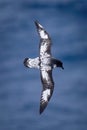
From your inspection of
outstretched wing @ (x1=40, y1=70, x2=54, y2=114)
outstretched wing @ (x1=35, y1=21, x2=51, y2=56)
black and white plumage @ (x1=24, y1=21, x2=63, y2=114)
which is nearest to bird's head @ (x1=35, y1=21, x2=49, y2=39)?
outstretched wing @ (x1=35, y1=21, x2=51, y2=56)

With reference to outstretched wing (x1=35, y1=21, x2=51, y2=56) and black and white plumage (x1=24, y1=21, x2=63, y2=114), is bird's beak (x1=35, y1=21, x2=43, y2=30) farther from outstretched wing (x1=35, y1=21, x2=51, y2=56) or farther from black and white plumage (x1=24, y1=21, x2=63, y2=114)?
black and white plumage (x1=24, y1=21, x2=63, y2=114)

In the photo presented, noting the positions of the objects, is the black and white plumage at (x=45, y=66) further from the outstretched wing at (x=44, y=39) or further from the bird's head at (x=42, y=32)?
the bird's head at (x=42, y=32)

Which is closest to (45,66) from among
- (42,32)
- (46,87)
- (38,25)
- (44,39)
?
(46,87)

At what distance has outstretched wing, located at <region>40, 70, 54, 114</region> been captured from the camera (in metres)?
18.7

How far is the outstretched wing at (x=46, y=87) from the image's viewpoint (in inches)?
737

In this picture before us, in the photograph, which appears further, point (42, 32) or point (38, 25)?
point (38, 25)

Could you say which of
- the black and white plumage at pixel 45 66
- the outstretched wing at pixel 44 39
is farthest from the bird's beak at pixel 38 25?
the black and white plumage at pixel 45 66

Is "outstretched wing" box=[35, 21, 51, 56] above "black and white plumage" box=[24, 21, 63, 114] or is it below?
above

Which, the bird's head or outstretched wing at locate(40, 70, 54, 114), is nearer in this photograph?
outstretched wing at locate(40, 70, 54, 114)

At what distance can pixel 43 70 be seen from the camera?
19391 mm

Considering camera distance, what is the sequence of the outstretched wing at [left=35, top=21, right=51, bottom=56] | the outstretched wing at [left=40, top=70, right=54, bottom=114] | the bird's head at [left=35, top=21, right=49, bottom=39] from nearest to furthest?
the outstretched wing at [left=40, top=70, right=54, bottom=114], the outstretched wing at [left=35, top=21, right=51, bottom=56], the bird's head at [left=35, top=21, right=49, bottom=39]

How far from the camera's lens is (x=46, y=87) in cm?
1928

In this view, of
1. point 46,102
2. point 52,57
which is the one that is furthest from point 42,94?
point 52,57

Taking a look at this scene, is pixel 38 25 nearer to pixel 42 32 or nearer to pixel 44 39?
pixel 42 32
